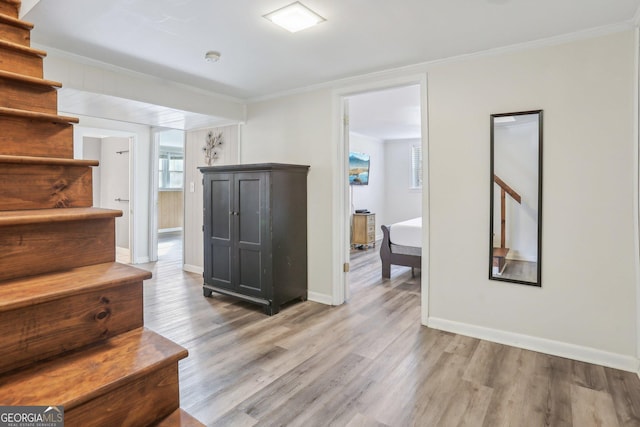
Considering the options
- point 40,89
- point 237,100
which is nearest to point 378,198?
point 237,100

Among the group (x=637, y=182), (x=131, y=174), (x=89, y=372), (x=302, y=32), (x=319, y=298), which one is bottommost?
(x=319, y=298)

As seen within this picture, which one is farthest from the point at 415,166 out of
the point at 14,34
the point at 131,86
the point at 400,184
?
the point at 14,34

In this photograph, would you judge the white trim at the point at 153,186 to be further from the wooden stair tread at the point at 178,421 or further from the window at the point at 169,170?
the wooden stair tread at the point at 178,421

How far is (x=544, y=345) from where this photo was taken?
8.73 ft

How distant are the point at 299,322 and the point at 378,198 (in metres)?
5.44

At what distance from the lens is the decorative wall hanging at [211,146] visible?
479cm

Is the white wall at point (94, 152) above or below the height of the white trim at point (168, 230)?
above

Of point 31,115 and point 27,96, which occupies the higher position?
point 27,96

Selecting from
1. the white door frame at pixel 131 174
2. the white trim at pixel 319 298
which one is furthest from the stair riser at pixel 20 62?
the white door frame at pixel 131 174

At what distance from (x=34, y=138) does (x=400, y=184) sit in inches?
301

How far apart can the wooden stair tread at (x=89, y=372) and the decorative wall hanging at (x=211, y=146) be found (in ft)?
12.9

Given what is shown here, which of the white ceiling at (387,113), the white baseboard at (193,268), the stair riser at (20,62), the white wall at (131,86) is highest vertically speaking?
the white ceiling at (387,113)

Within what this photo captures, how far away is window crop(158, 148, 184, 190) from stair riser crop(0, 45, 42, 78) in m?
8.30

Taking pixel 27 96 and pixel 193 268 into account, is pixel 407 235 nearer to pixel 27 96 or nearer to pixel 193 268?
pixel 193 268
